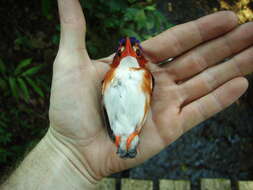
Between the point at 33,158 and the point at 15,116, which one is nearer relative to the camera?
the point at 33,158

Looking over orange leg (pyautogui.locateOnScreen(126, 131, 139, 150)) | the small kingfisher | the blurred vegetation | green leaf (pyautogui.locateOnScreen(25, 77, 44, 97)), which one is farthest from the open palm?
green leaf (pyautogui.locateOnScreen(25, 77, 44, 97))

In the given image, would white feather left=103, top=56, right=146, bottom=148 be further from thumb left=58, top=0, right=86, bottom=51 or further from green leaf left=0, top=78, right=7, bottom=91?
green leaf left=0, top=78, right=7, bottom=91

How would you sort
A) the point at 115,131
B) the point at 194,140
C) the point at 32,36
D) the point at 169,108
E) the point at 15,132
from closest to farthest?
the point at 115,131 → the point at 169,108 → the point at 15,132 → the point at 32,36 → the point at 194,140

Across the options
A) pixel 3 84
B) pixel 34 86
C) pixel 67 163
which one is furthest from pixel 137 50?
pixel 3 84

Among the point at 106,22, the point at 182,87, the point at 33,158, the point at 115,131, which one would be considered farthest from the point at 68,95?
the point at 106,22

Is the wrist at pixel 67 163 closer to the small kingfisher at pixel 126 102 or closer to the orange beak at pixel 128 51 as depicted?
the small kingfisher at pixel 126 102

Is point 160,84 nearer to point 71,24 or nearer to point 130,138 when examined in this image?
point 130,138

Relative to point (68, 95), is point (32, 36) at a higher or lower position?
lower

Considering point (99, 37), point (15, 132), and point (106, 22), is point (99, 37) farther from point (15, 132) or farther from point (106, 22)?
point (15, 132)
